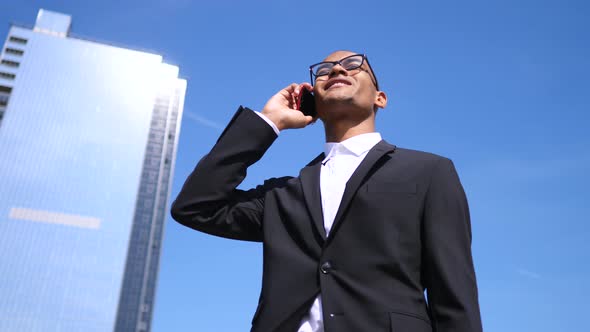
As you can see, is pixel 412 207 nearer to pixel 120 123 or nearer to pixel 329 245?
pixel 329 245

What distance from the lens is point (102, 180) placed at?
75.5m

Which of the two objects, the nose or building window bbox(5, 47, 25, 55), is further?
building window bbox(5, 47, 25, 55)

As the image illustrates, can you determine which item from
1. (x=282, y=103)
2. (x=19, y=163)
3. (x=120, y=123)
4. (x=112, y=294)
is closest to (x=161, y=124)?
(x=120, y=123)

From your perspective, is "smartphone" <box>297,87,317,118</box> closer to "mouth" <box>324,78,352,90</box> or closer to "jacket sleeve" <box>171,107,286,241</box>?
"mouth" <box>324,78,352,90</box>

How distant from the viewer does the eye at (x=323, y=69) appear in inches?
105

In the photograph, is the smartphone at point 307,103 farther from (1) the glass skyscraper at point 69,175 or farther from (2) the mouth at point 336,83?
(1) the glass skyscraper at point 69,175

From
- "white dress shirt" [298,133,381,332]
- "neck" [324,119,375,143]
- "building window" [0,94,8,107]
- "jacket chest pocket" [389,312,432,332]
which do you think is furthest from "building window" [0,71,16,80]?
"jacket chest pocket" [389,312,432,332]

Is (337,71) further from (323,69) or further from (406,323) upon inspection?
(406,323)

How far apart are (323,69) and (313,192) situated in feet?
2.58

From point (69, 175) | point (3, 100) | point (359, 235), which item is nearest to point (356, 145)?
point (359, 235)

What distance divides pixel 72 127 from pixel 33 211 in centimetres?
1351

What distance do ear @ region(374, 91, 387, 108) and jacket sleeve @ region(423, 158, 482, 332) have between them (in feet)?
2.16

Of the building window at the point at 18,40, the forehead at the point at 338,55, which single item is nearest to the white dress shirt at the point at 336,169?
the forehead at the point at 338,55

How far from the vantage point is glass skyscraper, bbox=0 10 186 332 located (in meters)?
67.8
